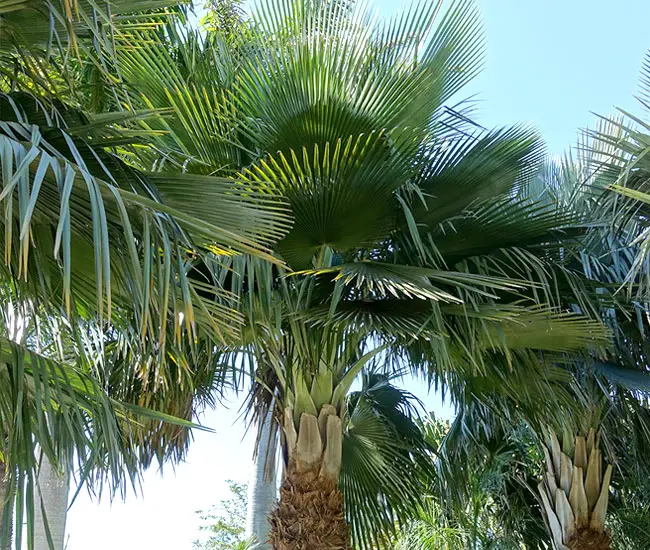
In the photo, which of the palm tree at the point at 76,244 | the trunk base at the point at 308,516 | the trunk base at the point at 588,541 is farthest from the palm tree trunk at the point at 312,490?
the trunk base at the point at 588,541

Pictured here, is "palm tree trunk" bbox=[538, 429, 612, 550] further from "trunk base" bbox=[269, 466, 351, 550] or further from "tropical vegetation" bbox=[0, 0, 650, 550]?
"trunk base" bbox=[269, 466, 351, 550]

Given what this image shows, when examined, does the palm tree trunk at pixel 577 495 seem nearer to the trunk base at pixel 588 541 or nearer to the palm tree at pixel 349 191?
the trunk base at pixel 588 541

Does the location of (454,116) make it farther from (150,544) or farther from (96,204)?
(150,544)

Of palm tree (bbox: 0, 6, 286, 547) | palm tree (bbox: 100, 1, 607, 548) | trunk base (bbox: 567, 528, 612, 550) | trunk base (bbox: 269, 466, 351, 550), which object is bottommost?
trunk base (bbox: 567, 528, 612, 550)

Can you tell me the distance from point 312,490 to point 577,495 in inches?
91.4

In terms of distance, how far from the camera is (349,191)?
3.85m

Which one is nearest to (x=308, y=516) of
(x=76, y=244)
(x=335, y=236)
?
(x=335, y=236)

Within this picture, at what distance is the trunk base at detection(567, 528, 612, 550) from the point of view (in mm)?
5473

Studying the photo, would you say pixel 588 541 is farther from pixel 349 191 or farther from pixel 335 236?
pixel 349 191

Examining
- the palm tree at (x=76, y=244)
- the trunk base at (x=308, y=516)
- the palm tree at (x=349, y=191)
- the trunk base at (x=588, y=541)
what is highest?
the palm tree at (x=349, y=191)

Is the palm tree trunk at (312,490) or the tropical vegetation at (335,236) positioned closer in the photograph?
the tropical vegetation at (335,236)

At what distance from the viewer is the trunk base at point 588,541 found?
18.0ft

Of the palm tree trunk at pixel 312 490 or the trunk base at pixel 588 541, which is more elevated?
the palm tree trunk at pixel 312 490

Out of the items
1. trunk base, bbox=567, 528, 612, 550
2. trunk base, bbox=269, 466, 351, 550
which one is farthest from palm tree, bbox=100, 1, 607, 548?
trunk base, bbox=567, 528, 612, 550
